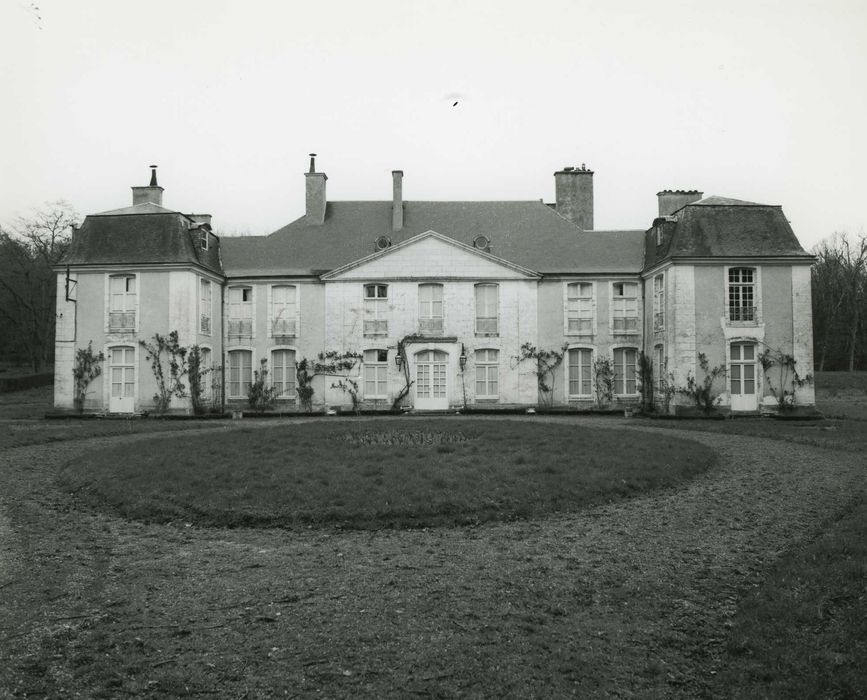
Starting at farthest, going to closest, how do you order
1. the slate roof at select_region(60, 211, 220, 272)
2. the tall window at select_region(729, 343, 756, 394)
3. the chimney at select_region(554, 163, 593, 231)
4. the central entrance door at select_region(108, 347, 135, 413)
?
1. the chimney at select_region(554, 163, 593, 231)
2. the slate roof at select_region(60, 211, 220, 272)
3. the central entrance door at select_region(108, 347, 135, 413)
4. the tall window at select_region(729, 343, 756, 394)

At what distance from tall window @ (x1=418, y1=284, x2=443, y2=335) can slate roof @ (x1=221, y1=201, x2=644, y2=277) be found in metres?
2.54

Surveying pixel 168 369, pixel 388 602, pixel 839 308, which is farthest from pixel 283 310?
pixel 839 308

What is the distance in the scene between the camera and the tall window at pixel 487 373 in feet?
84.2

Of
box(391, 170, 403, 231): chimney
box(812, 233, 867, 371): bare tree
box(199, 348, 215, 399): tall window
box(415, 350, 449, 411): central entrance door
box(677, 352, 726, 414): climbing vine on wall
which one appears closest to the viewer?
box(677, 352, 726, 414): climbing vine on wall

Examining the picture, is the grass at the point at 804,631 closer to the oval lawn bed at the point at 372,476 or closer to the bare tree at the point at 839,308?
the oval lawn bed at the point at 372,476

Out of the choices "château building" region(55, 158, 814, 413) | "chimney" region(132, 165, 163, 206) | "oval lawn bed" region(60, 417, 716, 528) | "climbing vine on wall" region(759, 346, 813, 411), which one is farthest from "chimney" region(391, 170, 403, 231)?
"oval lawn bed" region(60, 417, 716, 528)

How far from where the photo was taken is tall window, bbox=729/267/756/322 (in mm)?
22984

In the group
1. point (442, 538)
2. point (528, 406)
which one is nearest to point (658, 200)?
point (528, 406)

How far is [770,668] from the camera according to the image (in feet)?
13.6

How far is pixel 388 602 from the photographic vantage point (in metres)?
5.39

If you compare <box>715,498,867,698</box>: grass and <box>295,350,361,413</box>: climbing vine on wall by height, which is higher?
<box>295,350,361,413</box>: climbing vine on wall

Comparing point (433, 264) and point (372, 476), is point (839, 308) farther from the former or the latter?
point (372, 476)

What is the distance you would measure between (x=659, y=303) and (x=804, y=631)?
2088 cm

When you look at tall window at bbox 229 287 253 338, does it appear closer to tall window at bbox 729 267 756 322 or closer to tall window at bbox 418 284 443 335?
tall window at bbox 418 284 443 335
